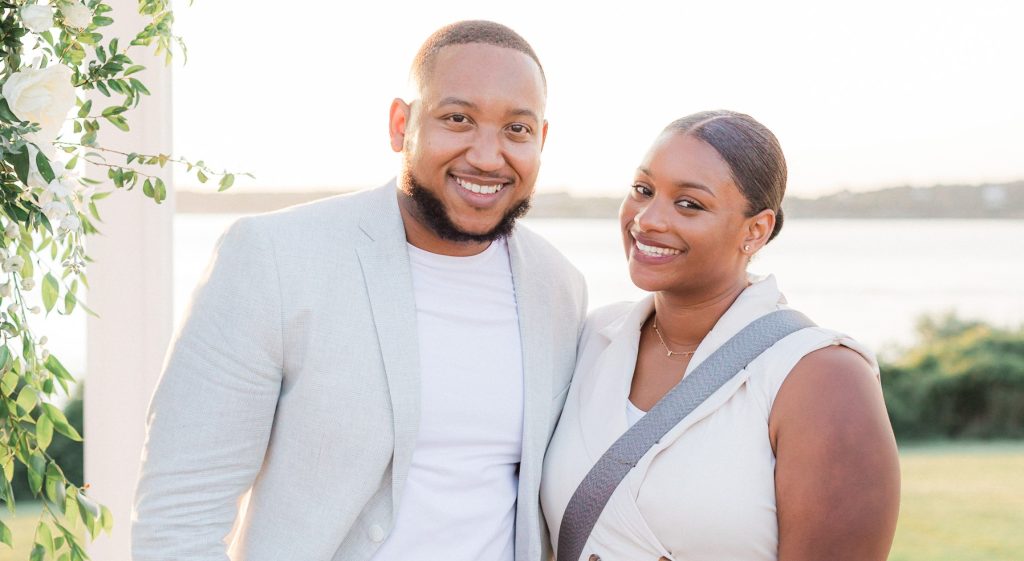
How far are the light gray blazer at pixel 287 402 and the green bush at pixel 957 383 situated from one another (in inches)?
283

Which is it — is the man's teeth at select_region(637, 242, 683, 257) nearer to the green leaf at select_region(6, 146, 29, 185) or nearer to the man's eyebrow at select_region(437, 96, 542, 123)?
the man's eyebrow at select_region(437, 96, 542, 123)

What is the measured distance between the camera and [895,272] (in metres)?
8.99

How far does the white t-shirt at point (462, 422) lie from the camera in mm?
2018

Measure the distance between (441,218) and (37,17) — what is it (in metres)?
0.87

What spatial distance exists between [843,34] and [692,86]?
4.32 ft

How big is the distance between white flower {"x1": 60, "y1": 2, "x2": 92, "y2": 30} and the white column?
871 mm

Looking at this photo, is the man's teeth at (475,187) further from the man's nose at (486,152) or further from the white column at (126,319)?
the white column at (126,319)

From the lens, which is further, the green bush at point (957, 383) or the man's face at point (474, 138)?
the green bush at point (957, 383)

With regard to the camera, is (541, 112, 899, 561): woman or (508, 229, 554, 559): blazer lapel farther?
(508, 229, 554, 559): blazer lapel

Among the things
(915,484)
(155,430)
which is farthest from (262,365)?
(915,484)

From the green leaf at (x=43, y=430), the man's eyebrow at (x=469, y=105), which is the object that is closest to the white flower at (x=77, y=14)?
the green leaf at (x=43, y=430)

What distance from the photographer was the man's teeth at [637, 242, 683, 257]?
2098 mm

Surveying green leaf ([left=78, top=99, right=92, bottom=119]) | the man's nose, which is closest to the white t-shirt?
the man's nose

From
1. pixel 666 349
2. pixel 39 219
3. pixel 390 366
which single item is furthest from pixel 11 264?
pixel 666 349
